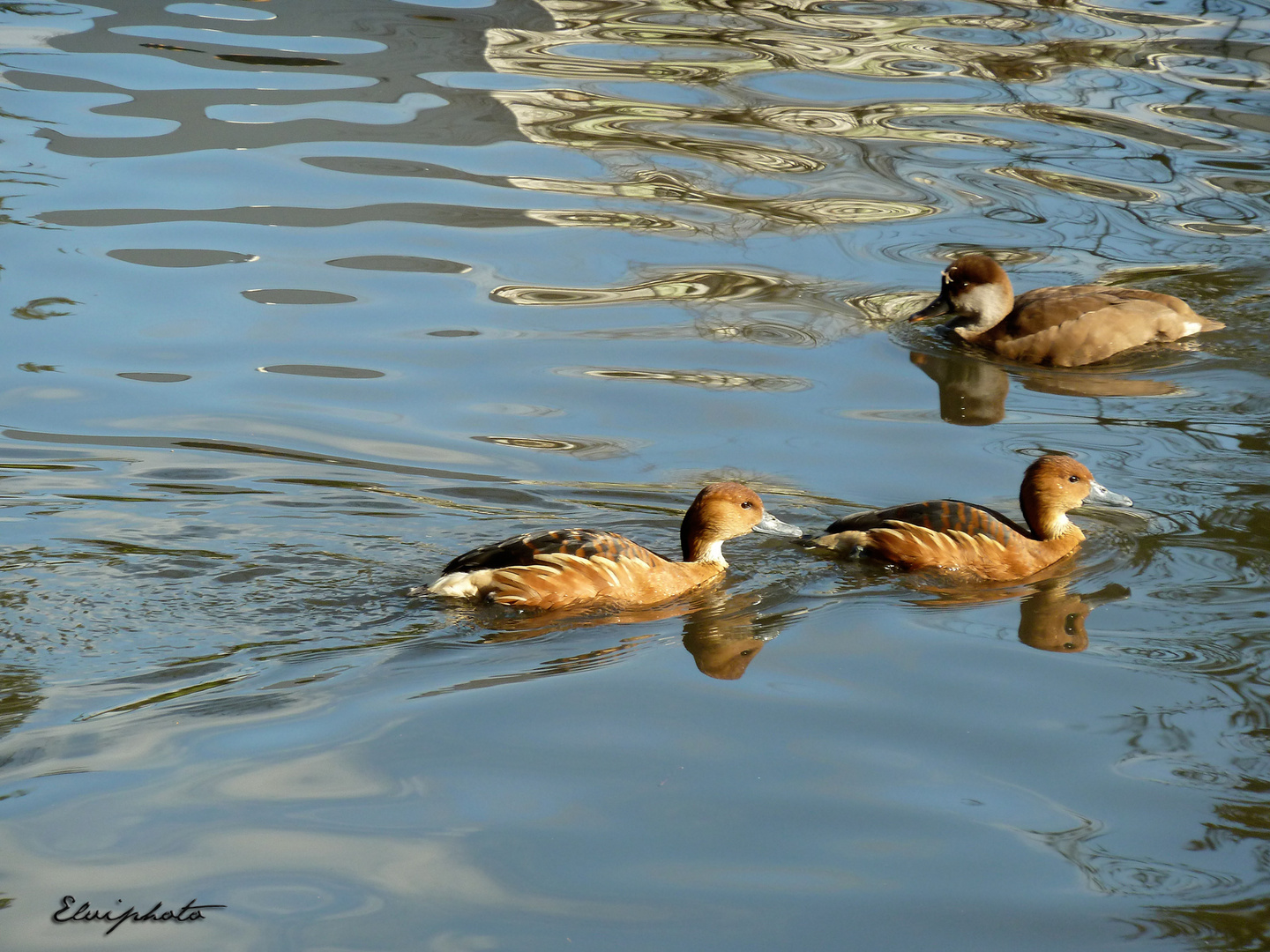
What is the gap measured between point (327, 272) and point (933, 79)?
26.9 ft

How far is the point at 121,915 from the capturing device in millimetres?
4352

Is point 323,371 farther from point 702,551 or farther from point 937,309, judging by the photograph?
point 937,309

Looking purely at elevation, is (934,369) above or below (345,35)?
below

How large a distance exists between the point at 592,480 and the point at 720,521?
1171 millimetres

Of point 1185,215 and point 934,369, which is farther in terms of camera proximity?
point 1185,215

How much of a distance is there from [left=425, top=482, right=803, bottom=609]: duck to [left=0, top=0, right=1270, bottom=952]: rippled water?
11 cm

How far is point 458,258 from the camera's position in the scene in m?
11.5

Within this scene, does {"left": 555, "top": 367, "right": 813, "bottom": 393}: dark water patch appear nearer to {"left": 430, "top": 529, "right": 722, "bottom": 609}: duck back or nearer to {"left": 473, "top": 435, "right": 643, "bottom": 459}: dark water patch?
{"left": 473, "top": 435, "right": 643, "bottom": 459}: dark water patch

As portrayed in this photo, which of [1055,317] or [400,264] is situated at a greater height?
[1055,317]

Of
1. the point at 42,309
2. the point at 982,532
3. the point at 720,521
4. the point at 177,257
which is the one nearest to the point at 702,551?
the point at 720,521

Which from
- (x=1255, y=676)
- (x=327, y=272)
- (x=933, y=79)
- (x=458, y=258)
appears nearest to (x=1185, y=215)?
(x=933, y=79)

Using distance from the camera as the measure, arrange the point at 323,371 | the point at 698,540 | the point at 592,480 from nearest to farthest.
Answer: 1. the point at 698,540
2. the point at 592,480
3. the point at 323,371

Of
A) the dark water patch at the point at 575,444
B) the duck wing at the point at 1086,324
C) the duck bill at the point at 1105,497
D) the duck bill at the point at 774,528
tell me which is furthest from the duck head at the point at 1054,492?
the duck wing at the point at 1086,324

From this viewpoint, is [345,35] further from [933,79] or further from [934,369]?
[934,369]
